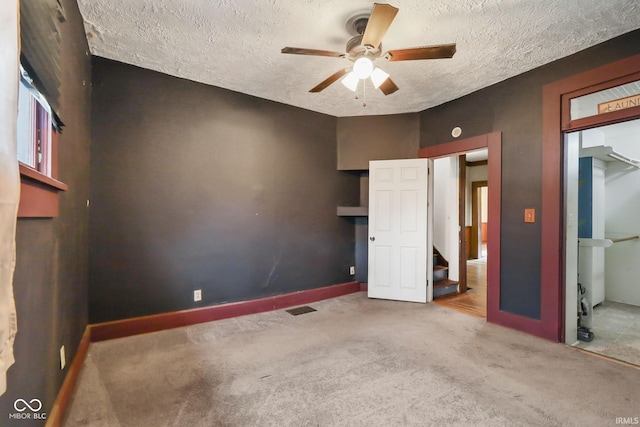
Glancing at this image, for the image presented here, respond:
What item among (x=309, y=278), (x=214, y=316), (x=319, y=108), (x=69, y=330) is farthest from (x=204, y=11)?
(x=309, y=278)

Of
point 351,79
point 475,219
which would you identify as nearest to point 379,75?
point 351,79

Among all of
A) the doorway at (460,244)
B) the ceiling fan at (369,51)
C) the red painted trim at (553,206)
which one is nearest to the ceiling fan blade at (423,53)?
the ceiling fan at (369,51)

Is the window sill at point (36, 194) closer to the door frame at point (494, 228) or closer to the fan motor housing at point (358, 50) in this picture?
the fan motor housing at point (358, 50)

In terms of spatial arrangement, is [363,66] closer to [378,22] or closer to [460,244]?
[378,22]

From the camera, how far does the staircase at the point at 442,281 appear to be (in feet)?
13.9

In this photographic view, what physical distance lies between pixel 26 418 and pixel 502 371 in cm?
278

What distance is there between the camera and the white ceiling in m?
1.97

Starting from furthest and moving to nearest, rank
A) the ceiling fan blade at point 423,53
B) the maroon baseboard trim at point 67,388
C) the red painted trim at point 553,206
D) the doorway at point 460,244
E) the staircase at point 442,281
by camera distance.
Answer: the staircase at point 442,281, the doorway at point 460,244, the red painted trim at point 553,206, the ceiling fan blade at point 423,53, the maroon baseboard trim at point 67,388

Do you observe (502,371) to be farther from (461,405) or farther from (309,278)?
(309,278)

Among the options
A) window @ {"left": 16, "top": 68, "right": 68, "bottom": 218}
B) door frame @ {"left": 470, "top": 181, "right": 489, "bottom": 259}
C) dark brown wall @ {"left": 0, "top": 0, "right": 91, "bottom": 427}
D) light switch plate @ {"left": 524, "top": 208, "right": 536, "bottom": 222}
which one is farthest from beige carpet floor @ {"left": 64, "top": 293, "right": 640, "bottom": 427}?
door frame @ {"left": 470, "top": 181, "right": 489, "bottom": 259}

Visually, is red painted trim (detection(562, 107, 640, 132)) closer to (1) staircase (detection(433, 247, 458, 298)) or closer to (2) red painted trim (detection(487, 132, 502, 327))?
(2) red painted trim (detection(487, 132, 502, 327))
